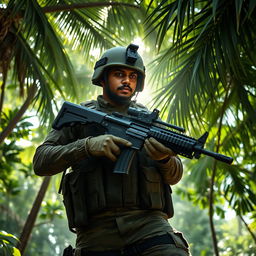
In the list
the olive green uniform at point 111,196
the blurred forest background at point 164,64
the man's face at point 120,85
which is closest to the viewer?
the olive green uniform at point 111,196

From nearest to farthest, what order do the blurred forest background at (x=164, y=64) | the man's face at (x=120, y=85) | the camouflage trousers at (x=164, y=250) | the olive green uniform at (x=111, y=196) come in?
the camouflage trousers at (x=164, y=250)
the olive green uniform at (x=111, y=196)
the man's face at (x=120, y=85)
the blurred forest background at (x=164, y=64)

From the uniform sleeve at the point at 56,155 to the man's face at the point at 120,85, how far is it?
1.33 ft

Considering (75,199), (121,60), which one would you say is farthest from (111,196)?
(121,60)

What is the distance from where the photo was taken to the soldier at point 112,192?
2.70 meters

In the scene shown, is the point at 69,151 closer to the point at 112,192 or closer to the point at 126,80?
the point at 112,192

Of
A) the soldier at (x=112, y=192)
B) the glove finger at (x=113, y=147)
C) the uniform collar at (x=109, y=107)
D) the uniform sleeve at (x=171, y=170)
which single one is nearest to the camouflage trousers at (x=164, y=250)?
the soldier at (x=112, y=192)

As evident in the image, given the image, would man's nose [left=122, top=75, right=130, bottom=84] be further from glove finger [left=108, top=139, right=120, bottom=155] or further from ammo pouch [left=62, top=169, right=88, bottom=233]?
ammo pouch [left=62, top=169, right=88, bottom=233]

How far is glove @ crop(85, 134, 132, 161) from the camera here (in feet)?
8.73

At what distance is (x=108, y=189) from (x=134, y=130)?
355 mm

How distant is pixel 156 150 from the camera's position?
2701mm

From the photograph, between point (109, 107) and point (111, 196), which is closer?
point (111, 196)

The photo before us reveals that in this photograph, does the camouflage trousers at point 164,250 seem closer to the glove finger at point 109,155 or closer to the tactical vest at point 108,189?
the tactical vest at point 108,189

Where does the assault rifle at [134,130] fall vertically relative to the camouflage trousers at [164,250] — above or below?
above

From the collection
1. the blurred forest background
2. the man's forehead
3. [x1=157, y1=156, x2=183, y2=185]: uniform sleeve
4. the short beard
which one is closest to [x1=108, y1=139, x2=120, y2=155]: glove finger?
[x1=157, y1=156, x2=183, y2=185]: uniform sleeve
